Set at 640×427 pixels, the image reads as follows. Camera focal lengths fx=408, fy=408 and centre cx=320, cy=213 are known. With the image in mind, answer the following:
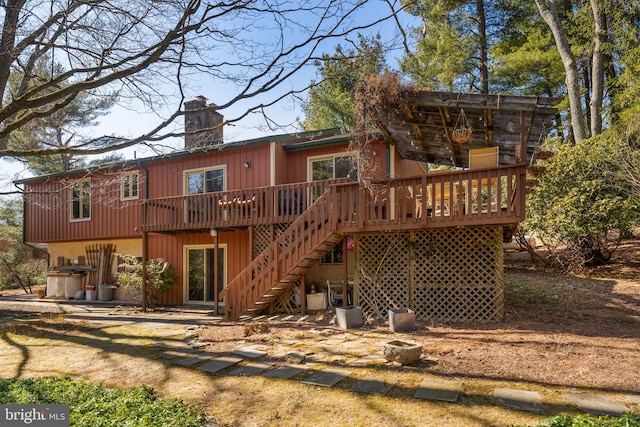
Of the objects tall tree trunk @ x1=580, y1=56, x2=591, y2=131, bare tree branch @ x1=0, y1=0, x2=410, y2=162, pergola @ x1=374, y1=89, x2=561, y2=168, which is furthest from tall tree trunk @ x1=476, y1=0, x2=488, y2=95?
bare tree branch @ x1=0, y1=0, x2=410, y2=162

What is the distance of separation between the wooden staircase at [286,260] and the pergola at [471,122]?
2.29 m

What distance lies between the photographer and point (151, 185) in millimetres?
14211

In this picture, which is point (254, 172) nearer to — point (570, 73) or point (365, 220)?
point (365, 220)

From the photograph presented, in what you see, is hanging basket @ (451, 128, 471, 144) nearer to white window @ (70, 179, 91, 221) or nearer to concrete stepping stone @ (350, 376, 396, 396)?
concrete stepping stone @ (350, 376, 396, 396)

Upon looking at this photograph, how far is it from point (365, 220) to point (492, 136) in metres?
3.36

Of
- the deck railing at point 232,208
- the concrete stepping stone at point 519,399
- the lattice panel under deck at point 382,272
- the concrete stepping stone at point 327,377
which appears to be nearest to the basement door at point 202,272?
the deck railing at point 232,208

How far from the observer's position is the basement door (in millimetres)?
12656

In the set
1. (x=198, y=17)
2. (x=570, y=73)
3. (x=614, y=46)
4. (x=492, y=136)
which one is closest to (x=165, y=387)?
(x=198, y=17)

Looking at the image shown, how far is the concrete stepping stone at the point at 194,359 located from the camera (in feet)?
18.4

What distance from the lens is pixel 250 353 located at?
19.7 ft

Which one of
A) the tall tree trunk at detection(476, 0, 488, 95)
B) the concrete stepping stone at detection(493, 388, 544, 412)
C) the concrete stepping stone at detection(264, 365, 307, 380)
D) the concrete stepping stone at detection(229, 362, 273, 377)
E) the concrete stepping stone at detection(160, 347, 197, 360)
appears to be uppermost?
the tall tree trunk at detection(476, 0, 488, 95)

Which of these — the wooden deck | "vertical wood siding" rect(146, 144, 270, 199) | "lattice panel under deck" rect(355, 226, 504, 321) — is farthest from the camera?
"vertical wood siding" rect(146, 144, 270, 199)

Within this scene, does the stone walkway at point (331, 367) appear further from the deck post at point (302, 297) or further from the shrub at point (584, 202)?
the shrub at point (584, 202)

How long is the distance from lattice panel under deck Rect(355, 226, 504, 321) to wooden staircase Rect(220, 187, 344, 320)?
987mm
